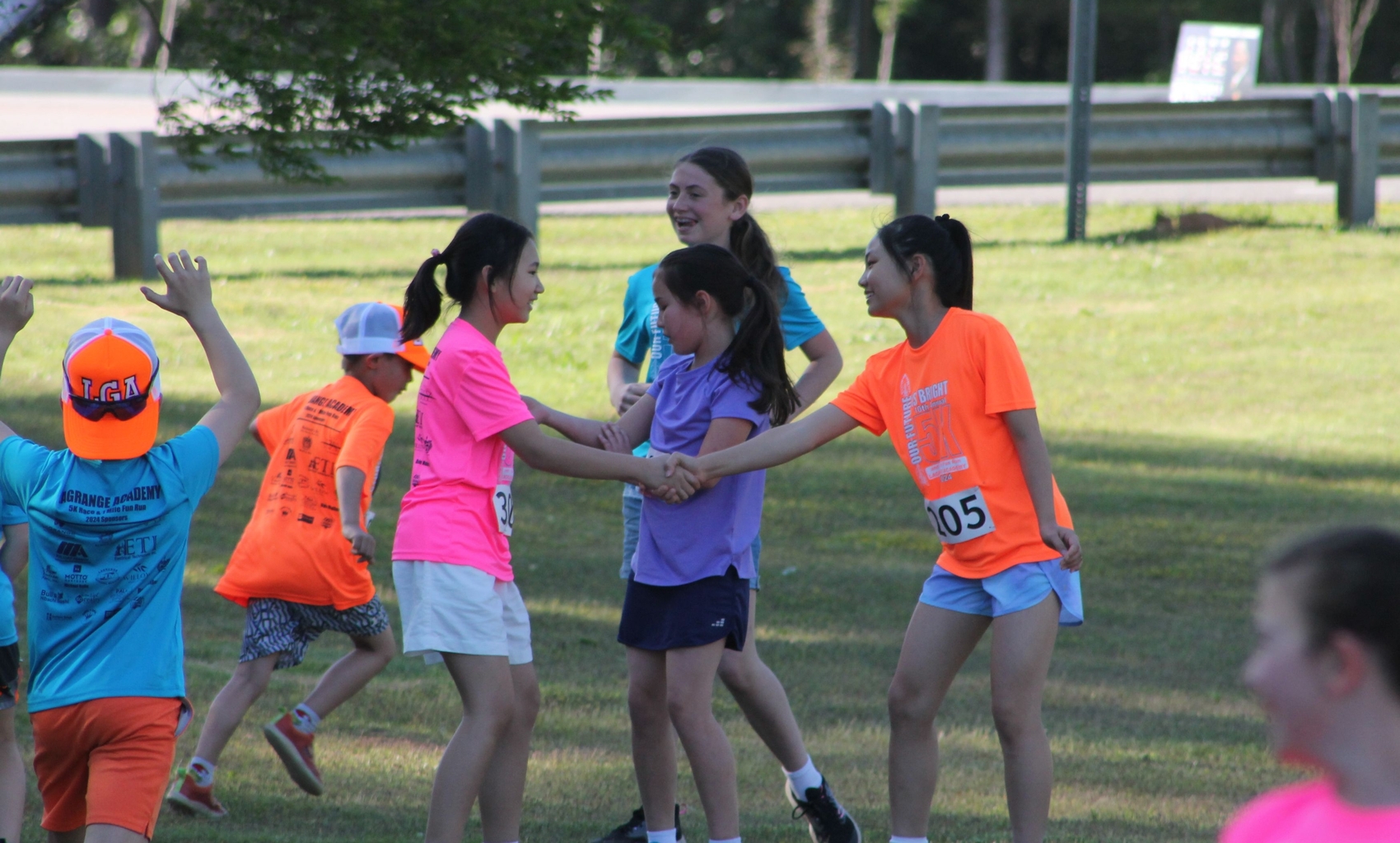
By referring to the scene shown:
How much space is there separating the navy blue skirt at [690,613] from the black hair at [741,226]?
3.44 ft

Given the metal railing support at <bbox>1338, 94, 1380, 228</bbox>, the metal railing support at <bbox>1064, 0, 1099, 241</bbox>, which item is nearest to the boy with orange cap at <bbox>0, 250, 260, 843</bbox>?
the metal railing support at <bbox>1064, 0, 1099, 241</bbox>

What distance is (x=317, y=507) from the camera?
518 cm

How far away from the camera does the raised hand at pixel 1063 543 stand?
3.99m

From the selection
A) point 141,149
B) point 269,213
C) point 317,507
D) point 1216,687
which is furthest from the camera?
point 269,213

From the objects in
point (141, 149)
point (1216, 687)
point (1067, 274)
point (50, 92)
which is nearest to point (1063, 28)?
point (50, 92)

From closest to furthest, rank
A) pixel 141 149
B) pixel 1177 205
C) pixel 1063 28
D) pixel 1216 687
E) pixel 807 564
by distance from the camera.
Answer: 1. pixel 1216 687
2. pixel 807 564
3. pixel 141 149
4. pixel 1177 205
5. pixel 1063 28

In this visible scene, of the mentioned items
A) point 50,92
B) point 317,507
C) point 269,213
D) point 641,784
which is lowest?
point 641,784

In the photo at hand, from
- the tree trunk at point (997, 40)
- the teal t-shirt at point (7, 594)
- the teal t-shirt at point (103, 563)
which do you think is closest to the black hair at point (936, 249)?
the teal t-shirt at point (103, 563)

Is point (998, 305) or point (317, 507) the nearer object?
point (317, 507)

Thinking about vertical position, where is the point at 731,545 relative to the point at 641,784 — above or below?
above

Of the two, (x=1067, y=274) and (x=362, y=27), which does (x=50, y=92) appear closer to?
(x=1067, y=274)

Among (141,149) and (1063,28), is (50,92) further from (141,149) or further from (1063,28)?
(1063,28)

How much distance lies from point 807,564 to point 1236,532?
2.55 meters

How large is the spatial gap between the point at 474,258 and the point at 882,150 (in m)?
10.2
